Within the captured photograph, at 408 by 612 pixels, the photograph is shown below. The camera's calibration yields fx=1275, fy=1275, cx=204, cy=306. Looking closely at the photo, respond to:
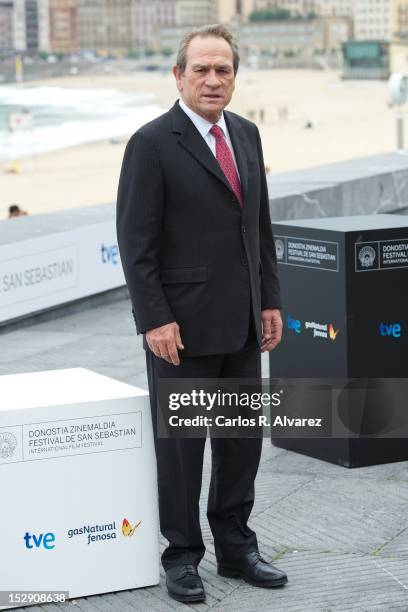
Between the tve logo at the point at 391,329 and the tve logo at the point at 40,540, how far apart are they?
1974 mm

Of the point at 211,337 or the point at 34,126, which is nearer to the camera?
the point at 211,337

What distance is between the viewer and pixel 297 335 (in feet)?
18.4

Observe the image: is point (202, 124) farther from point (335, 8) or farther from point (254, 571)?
point (335, 8)

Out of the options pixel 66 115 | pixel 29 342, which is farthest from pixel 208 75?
pixel 66 115

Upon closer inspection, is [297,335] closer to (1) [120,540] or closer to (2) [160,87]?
(1) [120,540]

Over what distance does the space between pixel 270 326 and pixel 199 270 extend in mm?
390

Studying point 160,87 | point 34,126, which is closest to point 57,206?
point 34,126

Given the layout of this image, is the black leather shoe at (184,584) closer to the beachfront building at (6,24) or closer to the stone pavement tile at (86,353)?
the stone pavement tile at (86,353)

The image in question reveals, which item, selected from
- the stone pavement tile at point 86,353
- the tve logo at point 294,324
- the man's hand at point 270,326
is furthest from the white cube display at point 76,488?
the stone pavement tile at point 86,353

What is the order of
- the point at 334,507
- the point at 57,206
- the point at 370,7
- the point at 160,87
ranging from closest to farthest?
the point at 334,507
the point at 57,206
the point at 160,87
the point at 370,7

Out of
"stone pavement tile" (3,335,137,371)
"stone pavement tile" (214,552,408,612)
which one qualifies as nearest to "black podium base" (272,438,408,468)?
"stone pavement tile" (214,552,408,612)

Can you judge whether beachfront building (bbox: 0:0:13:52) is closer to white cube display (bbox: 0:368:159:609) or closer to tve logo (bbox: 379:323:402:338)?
tve logo (bbox: 379:323:402:338)

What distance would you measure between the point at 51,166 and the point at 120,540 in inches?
1750

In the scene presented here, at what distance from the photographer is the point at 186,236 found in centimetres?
402
